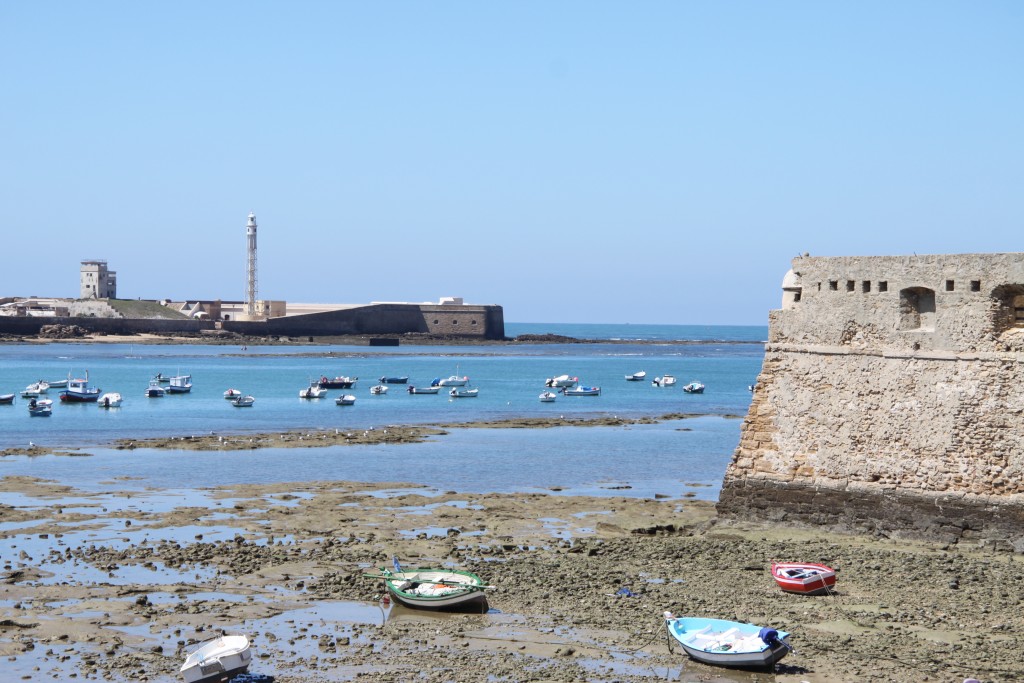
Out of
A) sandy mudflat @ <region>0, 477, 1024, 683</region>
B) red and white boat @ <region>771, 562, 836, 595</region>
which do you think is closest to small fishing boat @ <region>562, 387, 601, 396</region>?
sandy mudflat @ <region>0, 477, 1024, 683</region>

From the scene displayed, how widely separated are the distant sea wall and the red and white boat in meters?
129

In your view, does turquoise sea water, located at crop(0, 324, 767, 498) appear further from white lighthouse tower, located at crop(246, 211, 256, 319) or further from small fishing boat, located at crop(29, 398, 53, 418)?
white lighthouse tower, located at crop(246, 211, 256, 319)

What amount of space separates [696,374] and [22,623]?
89320mm

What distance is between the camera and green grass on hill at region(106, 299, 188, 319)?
145 m

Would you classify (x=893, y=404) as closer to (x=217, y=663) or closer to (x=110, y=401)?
(x=217, y=663)

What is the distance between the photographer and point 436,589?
18344 mm

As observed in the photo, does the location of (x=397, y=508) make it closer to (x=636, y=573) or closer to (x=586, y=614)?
(x=636, y=573)

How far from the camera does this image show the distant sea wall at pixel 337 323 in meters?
139

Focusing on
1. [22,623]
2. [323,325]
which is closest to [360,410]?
[22,623]

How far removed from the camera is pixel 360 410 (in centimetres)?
6062

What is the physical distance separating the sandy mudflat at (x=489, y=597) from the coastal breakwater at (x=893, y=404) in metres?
0.67

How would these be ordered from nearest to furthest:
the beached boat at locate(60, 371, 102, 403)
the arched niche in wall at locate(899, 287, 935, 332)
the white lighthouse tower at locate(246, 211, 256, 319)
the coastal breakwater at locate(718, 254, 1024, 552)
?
the coastal breakwater at locate(718, 254, 1024, 552) < the arched niche in wall at locate(899, 287, 935, 332) < the beached boat at locate(60, 371, 102, 403) < the white lighthouse tower at locate(246, 211, 256, 319)

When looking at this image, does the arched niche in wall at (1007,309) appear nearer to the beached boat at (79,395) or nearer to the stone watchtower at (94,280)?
the beached boat at (79,395)

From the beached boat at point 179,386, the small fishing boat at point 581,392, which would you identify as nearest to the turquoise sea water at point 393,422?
the beached boat at point 179,386
